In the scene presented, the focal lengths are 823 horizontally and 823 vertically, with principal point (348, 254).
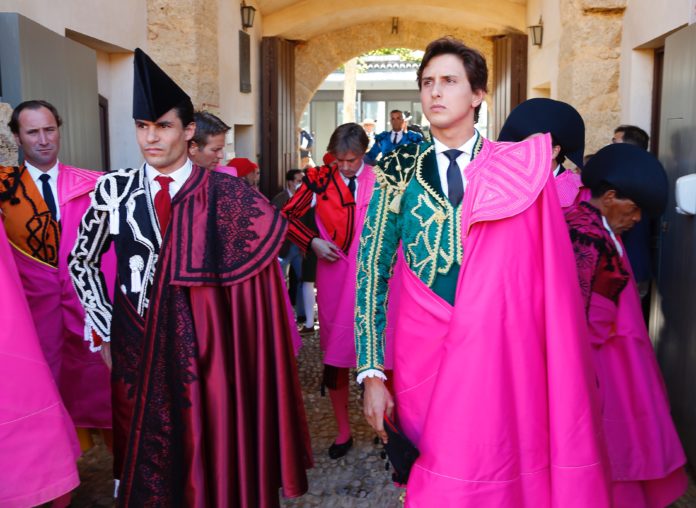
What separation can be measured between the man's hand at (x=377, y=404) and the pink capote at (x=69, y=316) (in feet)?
6.50

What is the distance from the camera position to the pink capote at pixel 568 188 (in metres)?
3.57

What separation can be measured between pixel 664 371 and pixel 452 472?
2.80 meters

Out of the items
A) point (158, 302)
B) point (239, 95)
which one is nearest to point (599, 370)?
point (158, 302)

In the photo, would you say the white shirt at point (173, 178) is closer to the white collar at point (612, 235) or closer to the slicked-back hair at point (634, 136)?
the white collar at point (612, 235)

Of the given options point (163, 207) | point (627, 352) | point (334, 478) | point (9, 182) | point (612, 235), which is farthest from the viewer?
point (334, 478)

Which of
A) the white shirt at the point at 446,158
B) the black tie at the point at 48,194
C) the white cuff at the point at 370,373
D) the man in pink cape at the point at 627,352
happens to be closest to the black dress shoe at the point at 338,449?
the man in pink cape at the point at 627,352

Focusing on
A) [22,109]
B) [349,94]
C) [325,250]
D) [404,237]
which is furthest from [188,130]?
[349,94]

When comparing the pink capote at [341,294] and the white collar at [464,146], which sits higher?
the white collar at [464,146]

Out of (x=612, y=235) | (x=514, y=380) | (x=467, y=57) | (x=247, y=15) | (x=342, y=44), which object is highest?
(x=342, y=44)

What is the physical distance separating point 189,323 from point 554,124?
185 cm

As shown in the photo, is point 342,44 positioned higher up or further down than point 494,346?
higher up

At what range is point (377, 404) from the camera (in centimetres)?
240

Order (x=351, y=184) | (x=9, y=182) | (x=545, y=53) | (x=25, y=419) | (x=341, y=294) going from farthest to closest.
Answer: (x=545, y=53) < (x=351, y=184) < (x=341, y=294) < (x=9, y=182) < (x=25, y=419)

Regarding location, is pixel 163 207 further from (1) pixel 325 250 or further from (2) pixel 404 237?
(1) pixel 325 250
